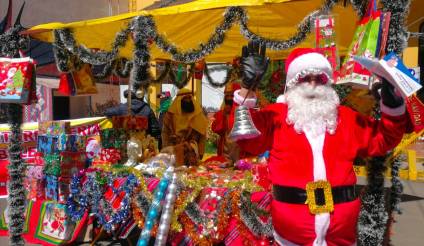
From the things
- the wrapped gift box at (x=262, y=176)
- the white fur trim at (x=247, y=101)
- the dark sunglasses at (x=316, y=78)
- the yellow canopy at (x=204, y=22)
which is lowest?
the wrapped gift box at (x=262, y=176)

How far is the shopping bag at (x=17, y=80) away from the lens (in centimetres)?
391

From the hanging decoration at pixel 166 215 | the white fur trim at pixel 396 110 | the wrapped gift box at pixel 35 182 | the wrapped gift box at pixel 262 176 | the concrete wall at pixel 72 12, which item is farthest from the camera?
the concrete wall at pixel 72 12

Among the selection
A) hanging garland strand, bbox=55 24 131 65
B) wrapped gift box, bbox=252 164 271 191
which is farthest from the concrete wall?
wrapped gift box, bbox=252 164 271 191

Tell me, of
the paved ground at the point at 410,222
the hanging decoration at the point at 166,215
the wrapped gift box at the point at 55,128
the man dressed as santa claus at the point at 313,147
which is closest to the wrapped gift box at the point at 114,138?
the wrapped gift box at the point at 55,128

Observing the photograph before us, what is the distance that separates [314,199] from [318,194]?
37 mm

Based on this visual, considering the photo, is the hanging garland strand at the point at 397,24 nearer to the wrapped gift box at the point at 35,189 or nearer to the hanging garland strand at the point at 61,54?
the hanging garland strand at the point at 61,54

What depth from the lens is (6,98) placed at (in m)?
3.90

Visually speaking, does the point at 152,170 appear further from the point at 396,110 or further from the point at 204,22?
the point at 396,110

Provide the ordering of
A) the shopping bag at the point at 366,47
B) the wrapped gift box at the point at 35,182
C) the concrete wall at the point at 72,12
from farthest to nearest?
the concrete wall at the point at 72,12 < the wrapped gift box at the point at 35,182 < the shopping bag at the point at 366,47

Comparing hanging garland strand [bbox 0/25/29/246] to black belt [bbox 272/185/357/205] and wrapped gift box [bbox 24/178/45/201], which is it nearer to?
wrapped gift box [bbox 24/178/45/201]

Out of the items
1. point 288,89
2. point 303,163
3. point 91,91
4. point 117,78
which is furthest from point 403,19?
point 117,78

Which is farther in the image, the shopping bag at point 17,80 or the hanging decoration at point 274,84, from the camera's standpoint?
the hanging decoration at point 274,84

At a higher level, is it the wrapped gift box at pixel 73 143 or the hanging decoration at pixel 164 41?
the hanging decoration at pixel 164 41

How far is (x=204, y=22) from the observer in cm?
482
